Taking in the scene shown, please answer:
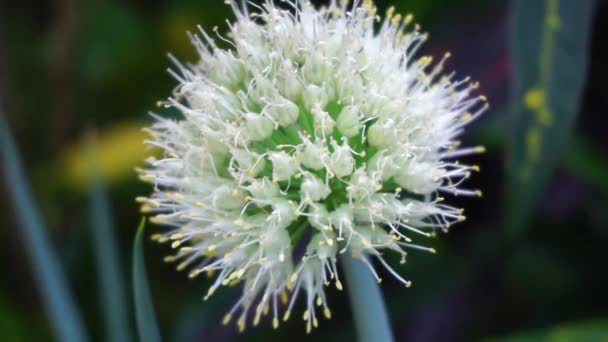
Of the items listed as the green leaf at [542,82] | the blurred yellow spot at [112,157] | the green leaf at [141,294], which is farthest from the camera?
the blurred yellow spot at [112,157]

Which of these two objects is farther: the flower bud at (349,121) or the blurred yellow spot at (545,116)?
the blurred yellow spot at (545,116)

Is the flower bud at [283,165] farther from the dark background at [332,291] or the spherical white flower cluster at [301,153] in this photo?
the dark background at [332,291]

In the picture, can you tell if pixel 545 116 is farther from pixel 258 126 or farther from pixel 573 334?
pixel 258 126

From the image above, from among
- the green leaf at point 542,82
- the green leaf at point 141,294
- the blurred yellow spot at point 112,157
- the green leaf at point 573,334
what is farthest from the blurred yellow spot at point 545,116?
the blurred yellow spot at point 112,157

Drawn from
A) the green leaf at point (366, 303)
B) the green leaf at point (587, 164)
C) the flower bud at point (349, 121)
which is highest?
the flower bud at point (349, 121)

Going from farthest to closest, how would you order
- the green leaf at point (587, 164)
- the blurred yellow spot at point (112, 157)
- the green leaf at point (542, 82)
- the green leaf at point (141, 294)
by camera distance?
the blurred yellow spot at point (112, 157) → the green leaf at point (587, 164) → the green leaf at point (542, 82) → the green leaf at point (141, 294)

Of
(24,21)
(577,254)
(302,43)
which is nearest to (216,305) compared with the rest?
(302,43)
